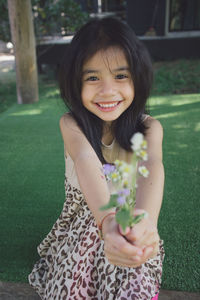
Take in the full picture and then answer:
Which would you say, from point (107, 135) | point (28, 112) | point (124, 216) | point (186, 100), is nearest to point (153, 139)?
point (107, 135)

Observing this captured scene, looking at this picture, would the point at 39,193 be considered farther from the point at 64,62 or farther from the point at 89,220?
the point at 64,62

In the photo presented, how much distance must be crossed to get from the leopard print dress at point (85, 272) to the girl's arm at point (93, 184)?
242 millimetres

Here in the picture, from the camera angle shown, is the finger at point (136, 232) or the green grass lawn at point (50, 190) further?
the green grass lawn at point (50, 190)

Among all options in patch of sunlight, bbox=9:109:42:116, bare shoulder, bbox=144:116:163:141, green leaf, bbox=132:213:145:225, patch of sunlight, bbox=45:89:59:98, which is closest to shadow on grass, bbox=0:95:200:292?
patch of sunlight, bbox=9:109:42:116

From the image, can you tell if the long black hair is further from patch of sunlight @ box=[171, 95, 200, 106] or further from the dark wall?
the dark wall

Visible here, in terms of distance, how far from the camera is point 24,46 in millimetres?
5637

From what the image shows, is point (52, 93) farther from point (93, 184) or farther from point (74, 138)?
point (93, 184)

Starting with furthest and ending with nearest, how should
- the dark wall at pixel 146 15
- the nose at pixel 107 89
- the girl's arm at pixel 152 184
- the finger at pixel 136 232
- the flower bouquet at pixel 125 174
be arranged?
the dark wall at pixel 146 15, the nose at pixel 107 89, the girl's arm at pixel 152 184, the finger at pixel 136 232, the flower bouquet at pixel 125 174

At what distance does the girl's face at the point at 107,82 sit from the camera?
1.44m

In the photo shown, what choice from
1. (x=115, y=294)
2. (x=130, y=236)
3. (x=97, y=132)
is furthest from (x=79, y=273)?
(x=97, y=132)

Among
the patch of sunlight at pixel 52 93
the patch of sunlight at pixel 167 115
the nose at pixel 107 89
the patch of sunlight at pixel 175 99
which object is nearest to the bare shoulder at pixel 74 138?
the nose at pixel 107 89

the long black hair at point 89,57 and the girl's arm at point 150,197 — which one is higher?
the long black hair at point 89,57

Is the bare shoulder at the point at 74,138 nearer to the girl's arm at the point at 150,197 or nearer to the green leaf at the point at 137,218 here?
the girl's arm at the point at 150,197

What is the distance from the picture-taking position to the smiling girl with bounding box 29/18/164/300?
4.34 feet
